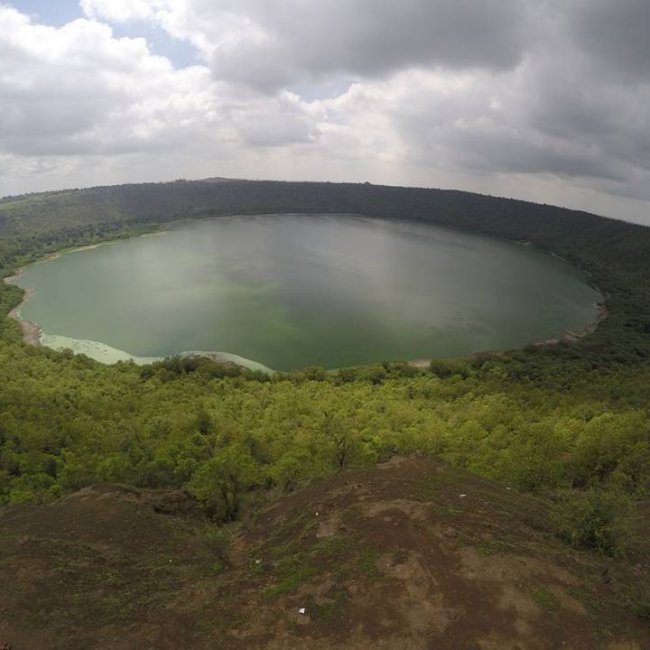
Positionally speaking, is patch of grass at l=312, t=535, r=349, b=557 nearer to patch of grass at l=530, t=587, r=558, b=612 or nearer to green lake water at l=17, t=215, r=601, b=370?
patch of grass at l=530, t=587, r=558, b=612

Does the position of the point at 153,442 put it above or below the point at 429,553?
below

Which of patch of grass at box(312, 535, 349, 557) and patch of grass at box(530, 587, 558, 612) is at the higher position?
patch of grass at box(530, 587, 558, 612)

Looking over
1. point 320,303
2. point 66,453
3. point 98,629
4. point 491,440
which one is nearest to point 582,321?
point 320,303

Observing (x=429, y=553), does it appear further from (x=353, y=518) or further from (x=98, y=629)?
(x=98, y=629)

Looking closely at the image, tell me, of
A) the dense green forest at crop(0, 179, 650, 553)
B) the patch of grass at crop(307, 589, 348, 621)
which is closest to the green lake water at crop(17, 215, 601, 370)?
the dense green forest at crop(0, 179, 650, 553)

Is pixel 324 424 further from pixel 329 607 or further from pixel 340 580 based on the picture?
pixel 329 607

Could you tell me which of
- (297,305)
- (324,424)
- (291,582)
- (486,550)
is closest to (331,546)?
(291,582)
